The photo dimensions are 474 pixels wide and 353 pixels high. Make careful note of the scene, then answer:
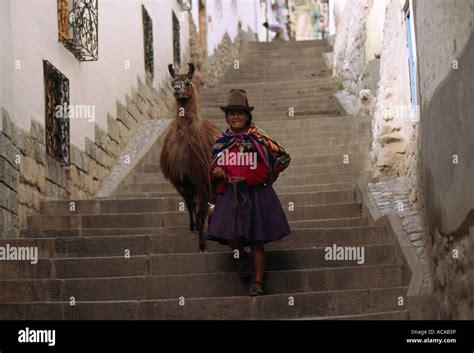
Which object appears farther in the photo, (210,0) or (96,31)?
(210,0)

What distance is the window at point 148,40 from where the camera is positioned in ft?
47.0

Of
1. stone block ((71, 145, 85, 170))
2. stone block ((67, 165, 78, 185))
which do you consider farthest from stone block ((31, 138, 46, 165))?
stone block ((71, 145, 85, 170))

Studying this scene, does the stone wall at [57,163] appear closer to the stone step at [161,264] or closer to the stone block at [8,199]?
the stone block at [8,199]

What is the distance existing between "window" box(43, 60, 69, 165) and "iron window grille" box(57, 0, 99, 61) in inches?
17.6

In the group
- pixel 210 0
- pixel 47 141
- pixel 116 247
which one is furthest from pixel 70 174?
pixel 210 0

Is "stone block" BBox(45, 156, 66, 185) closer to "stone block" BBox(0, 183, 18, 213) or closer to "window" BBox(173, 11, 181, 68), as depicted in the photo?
"stone block" BBox(0, 183, 18, 213)

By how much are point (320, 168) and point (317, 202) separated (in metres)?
1.75

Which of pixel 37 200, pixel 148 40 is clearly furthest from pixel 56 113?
pixel 148 40

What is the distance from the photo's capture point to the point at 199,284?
6848mm

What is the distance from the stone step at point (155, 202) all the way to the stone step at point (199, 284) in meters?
2.31

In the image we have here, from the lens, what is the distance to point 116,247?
7719mm

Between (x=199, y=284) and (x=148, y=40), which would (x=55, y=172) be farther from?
(x=148, y=40)

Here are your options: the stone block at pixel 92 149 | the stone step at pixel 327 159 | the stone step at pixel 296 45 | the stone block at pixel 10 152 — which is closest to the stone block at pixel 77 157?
the stone block at pixel 92 149
